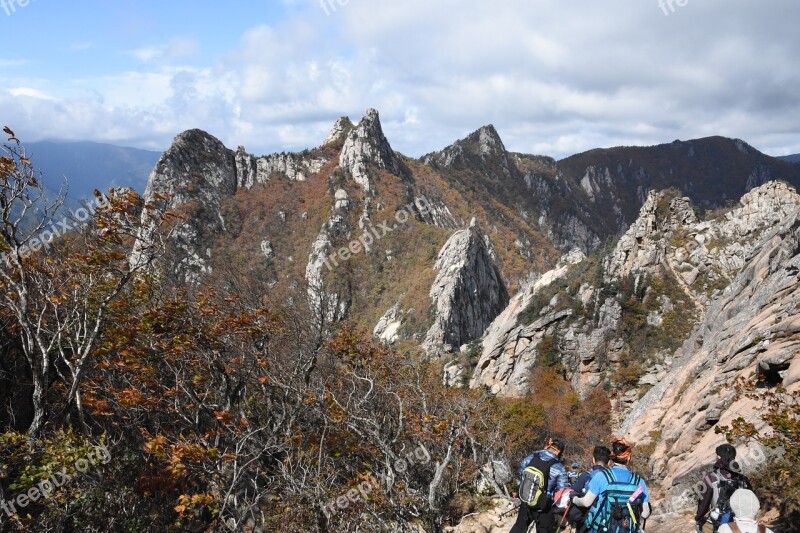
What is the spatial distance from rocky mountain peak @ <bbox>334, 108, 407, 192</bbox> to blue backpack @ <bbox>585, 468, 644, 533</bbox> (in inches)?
3899

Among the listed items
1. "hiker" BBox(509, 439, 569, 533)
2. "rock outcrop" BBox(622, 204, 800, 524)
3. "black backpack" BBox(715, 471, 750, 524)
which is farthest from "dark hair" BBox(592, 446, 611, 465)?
"rock outcrop" BBox(622, 204, 800, 524)

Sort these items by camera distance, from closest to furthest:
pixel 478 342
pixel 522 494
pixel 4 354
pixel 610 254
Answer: pixel 522 494 < pixel 4 354 < pixel 610 254 < pixel 478 342

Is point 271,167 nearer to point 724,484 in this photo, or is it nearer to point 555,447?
point 555,447

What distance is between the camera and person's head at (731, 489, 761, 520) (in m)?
5.00

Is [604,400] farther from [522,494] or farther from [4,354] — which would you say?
[4,354]

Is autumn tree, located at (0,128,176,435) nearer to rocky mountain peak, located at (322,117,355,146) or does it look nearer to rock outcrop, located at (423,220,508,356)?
rock outcrop, located at (423,220,508,356)

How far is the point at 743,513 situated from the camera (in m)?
5.04

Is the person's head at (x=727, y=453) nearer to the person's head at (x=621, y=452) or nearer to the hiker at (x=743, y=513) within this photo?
the hiker at (x=743, y=513)

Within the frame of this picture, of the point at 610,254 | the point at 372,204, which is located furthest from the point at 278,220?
the point at 610,254

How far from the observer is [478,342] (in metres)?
60.4

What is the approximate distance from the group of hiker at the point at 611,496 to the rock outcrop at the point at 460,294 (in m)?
62.3

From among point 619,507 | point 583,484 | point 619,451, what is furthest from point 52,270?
point 619,507

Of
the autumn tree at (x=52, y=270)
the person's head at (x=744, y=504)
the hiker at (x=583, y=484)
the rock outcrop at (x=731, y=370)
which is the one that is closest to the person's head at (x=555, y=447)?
the hiker at (x=583, y=484)

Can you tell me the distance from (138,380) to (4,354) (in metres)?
3.51
